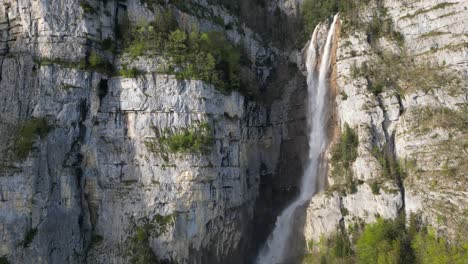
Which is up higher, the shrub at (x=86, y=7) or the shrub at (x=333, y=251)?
the shrub at (x=86, y=7)

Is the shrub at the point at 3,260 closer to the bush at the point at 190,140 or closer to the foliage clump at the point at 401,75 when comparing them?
the bush at the point at 190,140

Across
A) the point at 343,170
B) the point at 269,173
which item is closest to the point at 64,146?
the point at 269,173

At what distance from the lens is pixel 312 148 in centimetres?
3972

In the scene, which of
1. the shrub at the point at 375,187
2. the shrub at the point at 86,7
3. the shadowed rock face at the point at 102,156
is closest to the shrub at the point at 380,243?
the shrub at the point at 375,187

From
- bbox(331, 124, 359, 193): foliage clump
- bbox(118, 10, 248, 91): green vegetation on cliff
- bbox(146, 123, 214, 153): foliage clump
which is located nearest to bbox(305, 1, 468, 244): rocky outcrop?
bbox(331, 124, 359, 193): foliage clump

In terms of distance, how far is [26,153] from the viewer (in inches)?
1147

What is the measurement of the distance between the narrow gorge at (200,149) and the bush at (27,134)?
0.32ft

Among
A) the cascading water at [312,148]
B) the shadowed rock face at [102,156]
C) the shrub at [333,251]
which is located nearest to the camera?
the shadowed rock face at [102,156]

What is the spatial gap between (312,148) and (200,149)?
12426 mm

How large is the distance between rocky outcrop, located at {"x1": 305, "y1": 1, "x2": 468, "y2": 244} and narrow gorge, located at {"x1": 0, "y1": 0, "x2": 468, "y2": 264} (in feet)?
0.35

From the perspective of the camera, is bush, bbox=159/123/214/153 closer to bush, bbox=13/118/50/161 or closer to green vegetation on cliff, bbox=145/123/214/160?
green vegetation on cliff, bbox=145/123/214/160

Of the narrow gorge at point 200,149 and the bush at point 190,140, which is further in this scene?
the bush at point 190,140

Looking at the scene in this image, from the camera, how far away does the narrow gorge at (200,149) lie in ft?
97.9

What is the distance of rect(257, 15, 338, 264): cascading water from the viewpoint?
1399 inches
